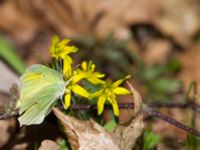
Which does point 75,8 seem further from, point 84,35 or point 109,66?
point 109,66

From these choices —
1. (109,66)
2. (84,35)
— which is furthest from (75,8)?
(109,66)

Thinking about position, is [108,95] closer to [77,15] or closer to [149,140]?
[149,140]

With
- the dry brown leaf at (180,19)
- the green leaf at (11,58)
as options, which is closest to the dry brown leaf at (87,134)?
the green leaf at (11,58)

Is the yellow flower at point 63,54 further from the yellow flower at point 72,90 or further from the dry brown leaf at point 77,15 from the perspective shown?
the dry brown leaf at point 77,15

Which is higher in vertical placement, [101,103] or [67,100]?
[67,100]

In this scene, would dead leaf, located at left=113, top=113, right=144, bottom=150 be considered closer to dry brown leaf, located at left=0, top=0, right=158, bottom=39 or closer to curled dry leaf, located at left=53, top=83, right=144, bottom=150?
curled dry leaf, located at left=53, top=83, right=144, bottom=150

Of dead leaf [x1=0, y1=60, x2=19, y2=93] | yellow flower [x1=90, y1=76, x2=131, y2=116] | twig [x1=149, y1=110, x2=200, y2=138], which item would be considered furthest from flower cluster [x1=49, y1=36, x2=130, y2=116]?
dead leaf [x1=0, y1=60, x2=19, y2=93]

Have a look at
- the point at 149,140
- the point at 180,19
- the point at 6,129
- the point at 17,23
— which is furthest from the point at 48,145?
the point at 180,19
